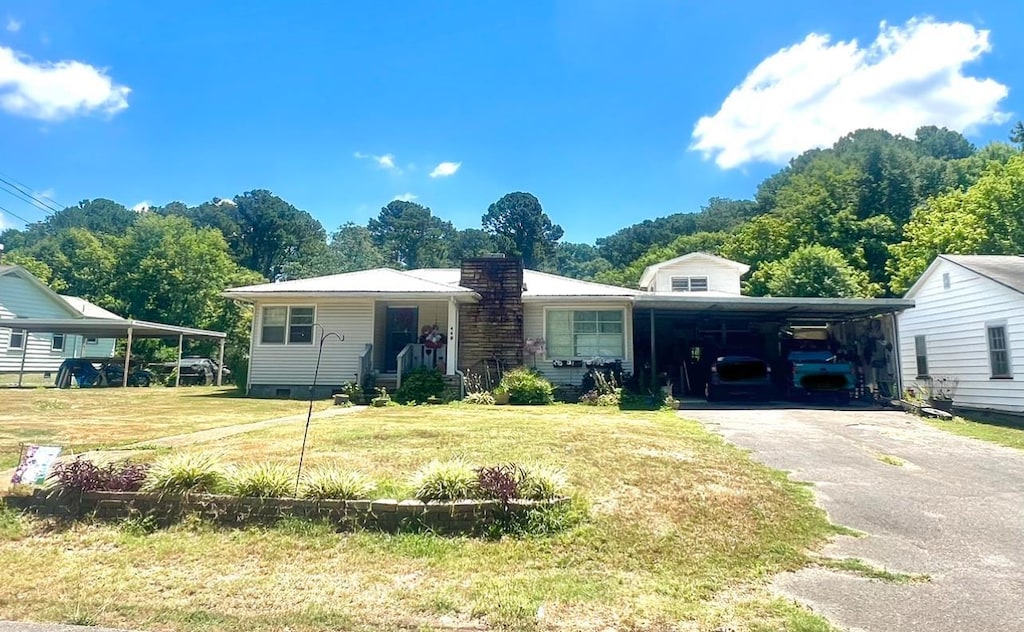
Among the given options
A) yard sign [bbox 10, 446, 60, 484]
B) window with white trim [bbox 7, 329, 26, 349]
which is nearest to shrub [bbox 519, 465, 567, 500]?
yard sign [bbox 10, 446, 60, 484]

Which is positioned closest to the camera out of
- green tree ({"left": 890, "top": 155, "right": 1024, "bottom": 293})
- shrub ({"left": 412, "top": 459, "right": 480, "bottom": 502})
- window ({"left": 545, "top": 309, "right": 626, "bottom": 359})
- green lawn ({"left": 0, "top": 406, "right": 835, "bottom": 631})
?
green lawn ({"left": 0, "top": 406, "right": 835, "bottom": 631})

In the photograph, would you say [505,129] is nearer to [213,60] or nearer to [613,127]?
[613,127]

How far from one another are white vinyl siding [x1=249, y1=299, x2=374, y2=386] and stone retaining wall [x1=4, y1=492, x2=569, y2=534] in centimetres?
1103

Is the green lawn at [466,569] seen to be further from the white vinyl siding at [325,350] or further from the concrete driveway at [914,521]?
the white vinyl siding at [325,350]

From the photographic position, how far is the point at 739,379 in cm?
1565

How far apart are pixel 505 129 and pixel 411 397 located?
425 inches

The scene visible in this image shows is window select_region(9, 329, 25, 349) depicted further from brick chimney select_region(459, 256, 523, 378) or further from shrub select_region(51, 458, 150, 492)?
shrub select_region(51, 458, 150, 492)

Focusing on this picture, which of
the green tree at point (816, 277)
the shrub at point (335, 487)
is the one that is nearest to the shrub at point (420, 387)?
the shrub at point (335, 487)

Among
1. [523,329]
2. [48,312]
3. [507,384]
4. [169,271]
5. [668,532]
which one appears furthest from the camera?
[169,271]

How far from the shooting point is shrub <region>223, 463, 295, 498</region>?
15.0 feet

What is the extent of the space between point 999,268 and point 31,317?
1458 inches

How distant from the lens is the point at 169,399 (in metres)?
15.0

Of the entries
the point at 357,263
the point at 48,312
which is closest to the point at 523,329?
the point at 48,312

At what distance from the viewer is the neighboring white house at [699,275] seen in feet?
78.2
